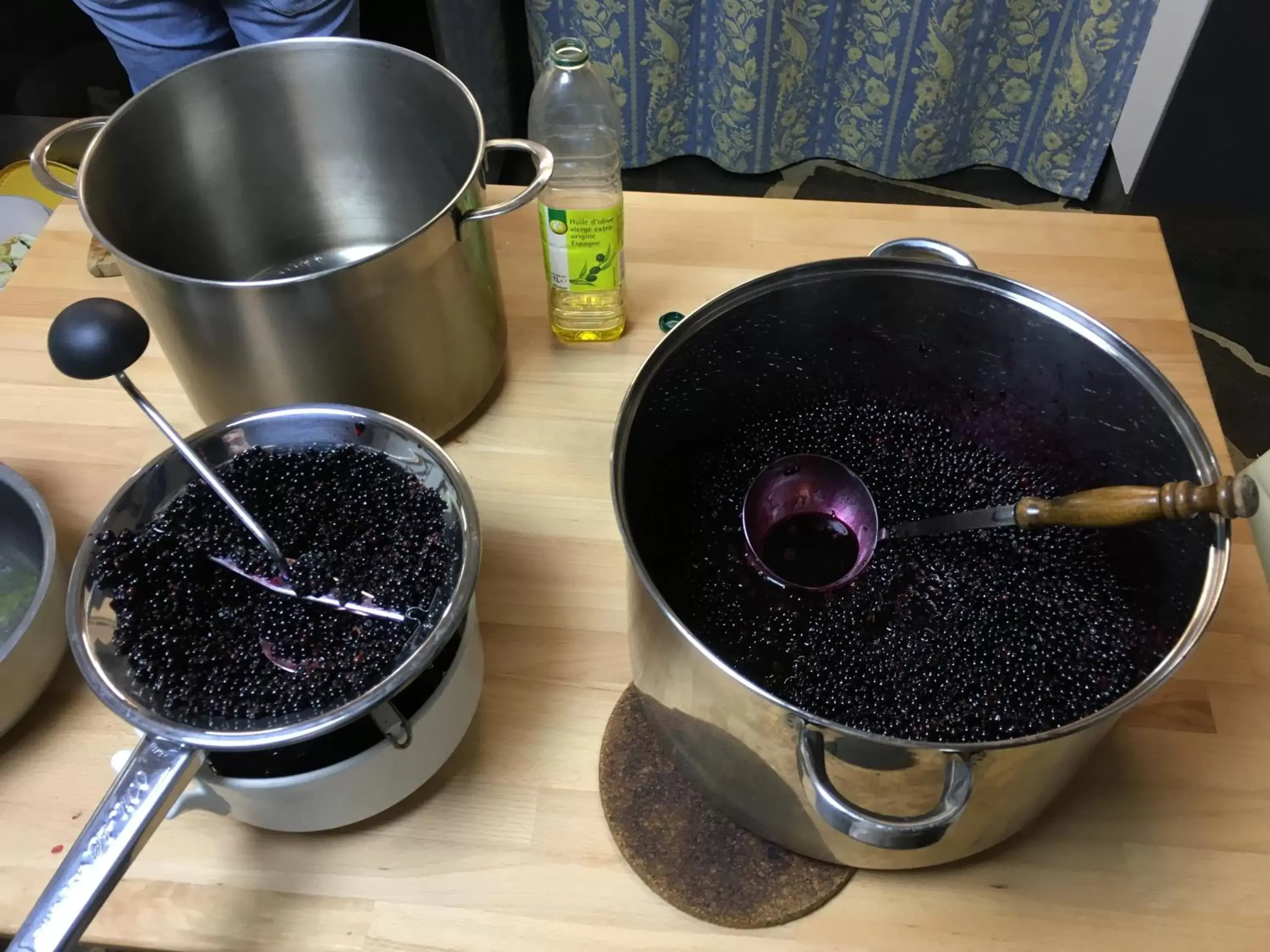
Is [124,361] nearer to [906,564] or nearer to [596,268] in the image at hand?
[596,268]

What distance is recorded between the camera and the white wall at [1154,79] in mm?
1521

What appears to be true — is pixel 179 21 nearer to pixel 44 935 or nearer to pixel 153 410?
pixel 153 410

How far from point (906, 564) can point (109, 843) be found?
0.53 meters

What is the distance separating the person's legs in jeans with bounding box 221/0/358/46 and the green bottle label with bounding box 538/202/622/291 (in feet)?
2.22

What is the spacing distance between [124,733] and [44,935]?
0.66 feet

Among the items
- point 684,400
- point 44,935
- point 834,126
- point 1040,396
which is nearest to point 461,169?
point 684,400

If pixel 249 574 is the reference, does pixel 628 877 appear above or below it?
below

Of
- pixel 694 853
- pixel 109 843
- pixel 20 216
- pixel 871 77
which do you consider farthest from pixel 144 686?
pixel 871 77

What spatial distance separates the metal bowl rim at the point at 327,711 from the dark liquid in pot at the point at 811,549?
0.25 metres

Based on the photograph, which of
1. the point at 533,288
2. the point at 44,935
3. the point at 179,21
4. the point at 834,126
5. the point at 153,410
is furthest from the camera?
the point at 834,126

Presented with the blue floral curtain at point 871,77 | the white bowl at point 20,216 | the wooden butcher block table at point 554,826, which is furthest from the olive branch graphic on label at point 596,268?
the white bowl at point 20,216

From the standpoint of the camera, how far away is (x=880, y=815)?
47cm

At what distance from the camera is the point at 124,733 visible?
2.11 ft

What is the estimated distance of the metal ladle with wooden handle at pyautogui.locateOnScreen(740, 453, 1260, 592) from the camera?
0.54 m
